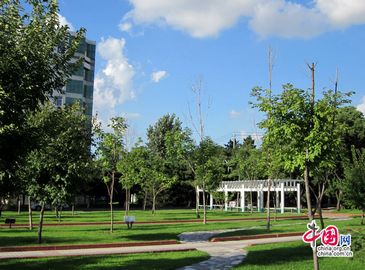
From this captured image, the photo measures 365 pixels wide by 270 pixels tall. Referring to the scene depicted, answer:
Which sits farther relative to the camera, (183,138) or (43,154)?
(183,138)

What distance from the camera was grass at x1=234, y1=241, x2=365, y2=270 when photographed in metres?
12.9

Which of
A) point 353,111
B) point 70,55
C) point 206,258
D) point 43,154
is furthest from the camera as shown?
point 353,111

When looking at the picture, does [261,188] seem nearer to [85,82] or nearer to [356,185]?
[356,185]

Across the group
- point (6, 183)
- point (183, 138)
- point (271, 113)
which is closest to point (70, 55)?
point (6, 183)

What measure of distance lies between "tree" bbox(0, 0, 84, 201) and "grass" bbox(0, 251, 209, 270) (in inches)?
158

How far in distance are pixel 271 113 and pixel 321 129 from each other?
1.44m

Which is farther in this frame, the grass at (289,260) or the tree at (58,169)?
the tree at (58,169)

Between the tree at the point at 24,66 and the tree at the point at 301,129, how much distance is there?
577cm

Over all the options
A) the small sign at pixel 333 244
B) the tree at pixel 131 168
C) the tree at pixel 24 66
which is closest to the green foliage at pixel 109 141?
the tree at pixel 131 168

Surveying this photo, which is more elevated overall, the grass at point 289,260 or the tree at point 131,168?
the tree at point 131,168

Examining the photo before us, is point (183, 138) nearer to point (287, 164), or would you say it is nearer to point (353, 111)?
point (287, 164)

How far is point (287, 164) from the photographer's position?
13.2 m

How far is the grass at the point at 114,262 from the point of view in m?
13.6

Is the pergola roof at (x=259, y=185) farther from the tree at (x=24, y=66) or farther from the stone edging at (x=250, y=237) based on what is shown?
the tree at (x=24, y=66)
